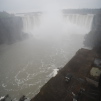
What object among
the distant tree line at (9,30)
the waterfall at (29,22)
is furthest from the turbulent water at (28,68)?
the waterfall at (29,22)

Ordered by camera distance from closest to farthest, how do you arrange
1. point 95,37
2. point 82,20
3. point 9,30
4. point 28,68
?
point 28,68 < point 95,37 < point 9,30 < point 82,20

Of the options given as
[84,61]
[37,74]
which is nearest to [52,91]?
[84,61]

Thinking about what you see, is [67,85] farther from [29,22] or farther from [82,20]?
[29,22]

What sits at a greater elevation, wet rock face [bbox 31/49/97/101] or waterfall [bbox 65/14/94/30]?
waterfall [bbox 65/14/94/30]

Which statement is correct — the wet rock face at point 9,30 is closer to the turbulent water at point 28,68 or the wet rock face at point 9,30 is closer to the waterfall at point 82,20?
the turbulent water at point 28,68

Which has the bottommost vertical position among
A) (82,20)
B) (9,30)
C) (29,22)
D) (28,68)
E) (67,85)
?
(28,68)

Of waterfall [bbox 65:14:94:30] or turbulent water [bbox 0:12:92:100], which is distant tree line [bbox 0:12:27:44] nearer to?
turbulent water [bbox 0:12:92:100]

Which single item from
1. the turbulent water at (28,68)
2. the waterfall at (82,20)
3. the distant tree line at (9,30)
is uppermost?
the waterfall at (82,20)

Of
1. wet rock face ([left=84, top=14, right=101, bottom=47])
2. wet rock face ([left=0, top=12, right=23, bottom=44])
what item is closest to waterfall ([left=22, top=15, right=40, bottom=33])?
wet rock face ([left=0, top=12, right=23, bottom=44])

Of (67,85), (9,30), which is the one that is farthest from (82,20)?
(67,85)
